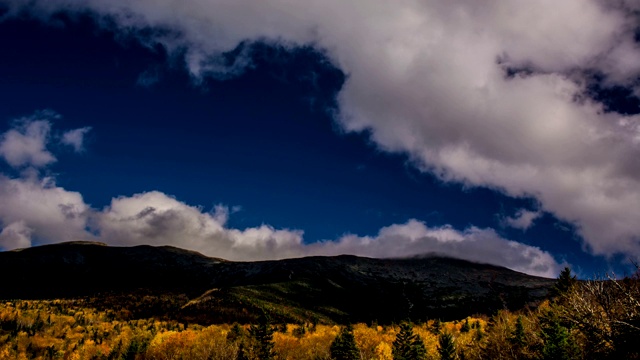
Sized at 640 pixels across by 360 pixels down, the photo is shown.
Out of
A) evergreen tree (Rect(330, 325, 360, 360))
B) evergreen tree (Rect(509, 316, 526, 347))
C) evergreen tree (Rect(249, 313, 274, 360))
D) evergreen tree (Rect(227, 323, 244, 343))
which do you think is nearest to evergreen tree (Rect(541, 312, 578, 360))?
evergreen tree (Rect(509, 316, 526, 347))

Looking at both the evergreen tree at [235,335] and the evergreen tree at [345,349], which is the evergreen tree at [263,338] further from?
the evergreen tree at [345,349]

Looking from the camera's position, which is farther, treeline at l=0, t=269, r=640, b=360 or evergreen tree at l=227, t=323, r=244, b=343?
evergreen tree at l=227, t=323, r=244, b=343

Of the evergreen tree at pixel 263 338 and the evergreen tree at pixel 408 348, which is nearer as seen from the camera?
the evergreen tree at pixel 408 348

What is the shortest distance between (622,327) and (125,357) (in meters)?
74.8

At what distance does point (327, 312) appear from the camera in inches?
7643

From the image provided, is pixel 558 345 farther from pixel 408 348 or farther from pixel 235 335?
pixel 235 335

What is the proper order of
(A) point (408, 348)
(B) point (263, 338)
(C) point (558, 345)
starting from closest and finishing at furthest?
(C) point (558, 345), (A) point (408, 348), (B) point (263, 338)

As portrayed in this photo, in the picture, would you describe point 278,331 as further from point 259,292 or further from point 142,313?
point 259,292

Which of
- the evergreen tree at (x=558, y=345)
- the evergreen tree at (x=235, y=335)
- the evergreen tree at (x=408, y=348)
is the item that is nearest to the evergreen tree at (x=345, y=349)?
the evergreen tree at (x=408, y=348)

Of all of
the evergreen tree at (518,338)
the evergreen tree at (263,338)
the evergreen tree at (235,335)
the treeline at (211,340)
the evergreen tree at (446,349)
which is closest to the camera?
the evergreen tree at (518,338)

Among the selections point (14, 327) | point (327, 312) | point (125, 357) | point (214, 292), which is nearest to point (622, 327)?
point (125, 357)

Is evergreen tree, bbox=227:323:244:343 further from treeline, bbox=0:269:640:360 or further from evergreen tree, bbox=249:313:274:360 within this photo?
evergreen tree, bbox=249:313:274:360

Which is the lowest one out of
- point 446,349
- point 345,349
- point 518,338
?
point 345,349

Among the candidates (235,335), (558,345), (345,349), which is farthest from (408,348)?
(235,335)
